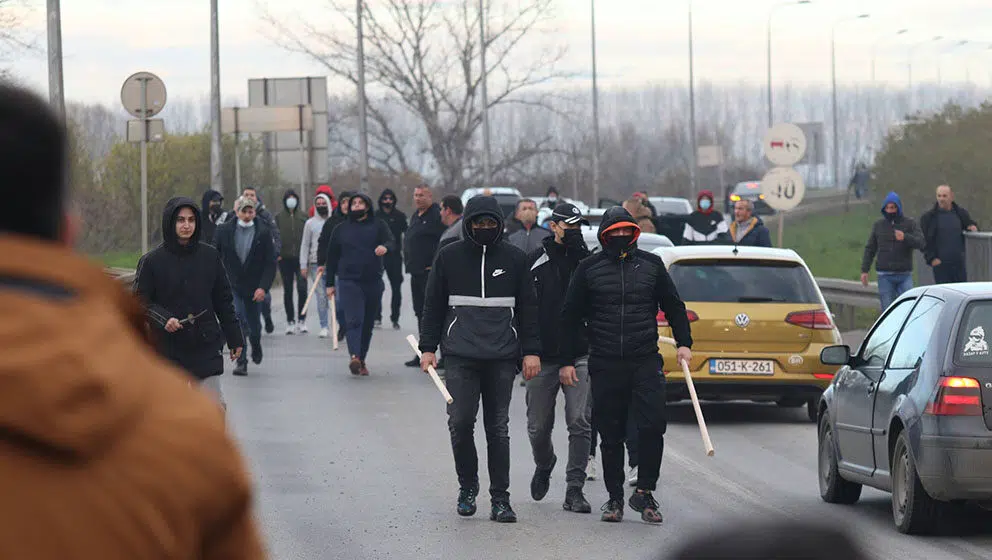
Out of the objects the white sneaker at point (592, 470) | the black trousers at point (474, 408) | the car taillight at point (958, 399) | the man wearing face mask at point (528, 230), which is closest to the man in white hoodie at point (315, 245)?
the man wearing face mask at point (528, 230)

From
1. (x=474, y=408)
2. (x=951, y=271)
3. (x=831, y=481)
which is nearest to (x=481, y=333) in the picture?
(x=474, y=408)

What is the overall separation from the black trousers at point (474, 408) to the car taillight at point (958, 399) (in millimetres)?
2380

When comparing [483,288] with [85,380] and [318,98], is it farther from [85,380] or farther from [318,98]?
[318,98]

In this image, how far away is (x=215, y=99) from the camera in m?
34.6

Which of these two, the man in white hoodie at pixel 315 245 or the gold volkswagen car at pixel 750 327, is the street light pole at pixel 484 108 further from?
the gold volkswagen car at pixel 750 327

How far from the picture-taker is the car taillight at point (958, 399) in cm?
866

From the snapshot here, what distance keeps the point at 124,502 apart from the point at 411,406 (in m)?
13.7

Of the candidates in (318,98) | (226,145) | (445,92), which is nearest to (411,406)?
(318,98)

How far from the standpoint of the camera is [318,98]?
42969 millimetres

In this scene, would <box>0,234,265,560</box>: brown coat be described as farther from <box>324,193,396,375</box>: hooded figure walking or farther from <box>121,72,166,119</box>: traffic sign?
<box>121,72,166,119</box>: traffic sign

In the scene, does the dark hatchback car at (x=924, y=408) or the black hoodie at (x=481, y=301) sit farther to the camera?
the black hoodie at (x=481, y=301)

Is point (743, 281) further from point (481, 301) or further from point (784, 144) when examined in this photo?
point (784, 144)

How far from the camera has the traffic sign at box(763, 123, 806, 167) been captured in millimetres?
24812

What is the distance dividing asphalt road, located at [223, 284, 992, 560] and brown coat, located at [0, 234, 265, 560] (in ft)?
13.1
